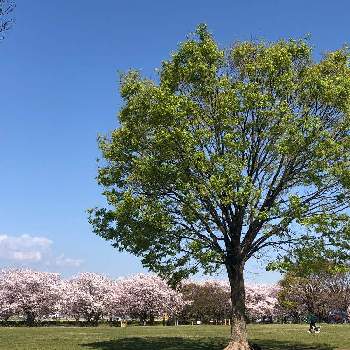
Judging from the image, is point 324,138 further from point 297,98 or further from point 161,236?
point 161,236

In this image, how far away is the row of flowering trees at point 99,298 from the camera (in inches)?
3565

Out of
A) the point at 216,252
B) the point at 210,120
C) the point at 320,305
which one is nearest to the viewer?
the point at 216,252

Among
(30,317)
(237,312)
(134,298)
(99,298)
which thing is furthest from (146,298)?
(237,312)

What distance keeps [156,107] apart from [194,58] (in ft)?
12.9

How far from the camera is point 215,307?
112 meters

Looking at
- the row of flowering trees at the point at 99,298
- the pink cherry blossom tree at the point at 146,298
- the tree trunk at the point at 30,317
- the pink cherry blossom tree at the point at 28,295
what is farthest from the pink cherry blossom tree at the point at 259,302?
the tree trunk at the point at 30,317

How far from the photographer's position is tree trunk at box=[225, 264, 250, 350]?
27312 millimetres

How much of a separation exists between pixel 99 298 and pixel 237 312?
71925 mm

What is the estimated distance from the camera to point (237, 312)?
2770 centimetres

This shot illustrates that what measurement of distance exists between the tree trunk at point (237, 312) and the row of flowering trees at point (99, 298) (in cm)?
6343

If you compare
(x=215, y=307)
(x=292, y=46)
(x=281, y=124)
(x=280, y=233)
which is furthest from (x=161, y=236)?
(x=215, y=307)

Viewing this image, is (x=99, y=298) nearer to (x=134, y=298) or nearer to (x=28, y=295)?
(x=134, y=298)

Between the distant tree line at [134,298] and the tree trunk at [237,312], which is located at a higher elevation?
the distant tree line at [134,298]

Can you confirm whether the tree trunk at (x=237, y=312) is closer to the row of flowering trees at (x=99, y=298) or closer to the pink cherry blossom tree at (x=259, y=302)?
the row of flowering trees at (x=99, y=298)
